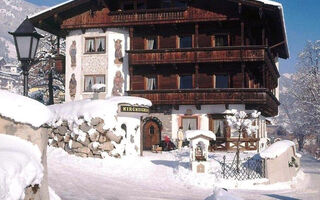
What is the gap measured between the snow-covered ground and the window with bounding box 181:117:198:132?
8504 mm

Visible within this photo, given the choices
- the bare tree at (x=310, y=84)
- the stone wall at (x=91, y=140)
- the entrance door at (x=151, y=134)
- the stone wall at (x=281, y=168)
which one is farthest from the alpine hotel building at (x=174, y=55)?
the bare tree at (x=310, y=84)

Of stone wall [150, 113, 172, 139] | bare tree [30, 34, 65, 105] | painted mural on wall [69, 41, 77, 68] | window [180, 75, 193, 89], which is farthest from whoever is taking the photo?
bare tree [30, 34, 65, 105]

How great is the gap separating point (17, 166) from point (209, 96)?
21843 mm

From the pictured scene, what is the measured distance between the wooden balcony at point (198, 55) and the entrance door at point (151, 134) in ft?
14.2

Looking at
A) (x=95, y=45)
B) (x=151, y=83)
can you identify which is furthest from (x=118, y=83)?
(x=95, y=45)

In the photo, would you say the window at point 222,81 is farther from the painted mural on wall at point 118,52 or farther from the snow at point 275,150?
the snow at point 275,150

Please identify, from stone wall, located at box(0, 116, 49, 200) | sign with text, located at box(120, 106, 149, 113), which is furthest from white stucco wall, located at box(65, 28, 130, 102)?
stone wall, located at box(0, 116, 49, 200)

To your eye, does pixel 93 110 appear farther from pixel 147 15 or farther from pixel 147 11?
pixel 147 11

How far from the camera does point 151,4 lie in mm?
28984

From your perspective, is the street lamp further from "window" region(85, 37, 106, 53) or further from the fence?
"window" region(85, 37, 106, 53)

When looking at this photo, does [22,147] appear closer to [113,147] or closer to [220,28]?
[113,147]

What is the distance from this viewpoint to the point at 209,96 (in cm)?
2573

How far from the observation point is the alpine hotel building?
2572cm

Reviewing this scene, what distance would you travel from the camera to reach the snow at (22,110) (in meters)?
5.27
